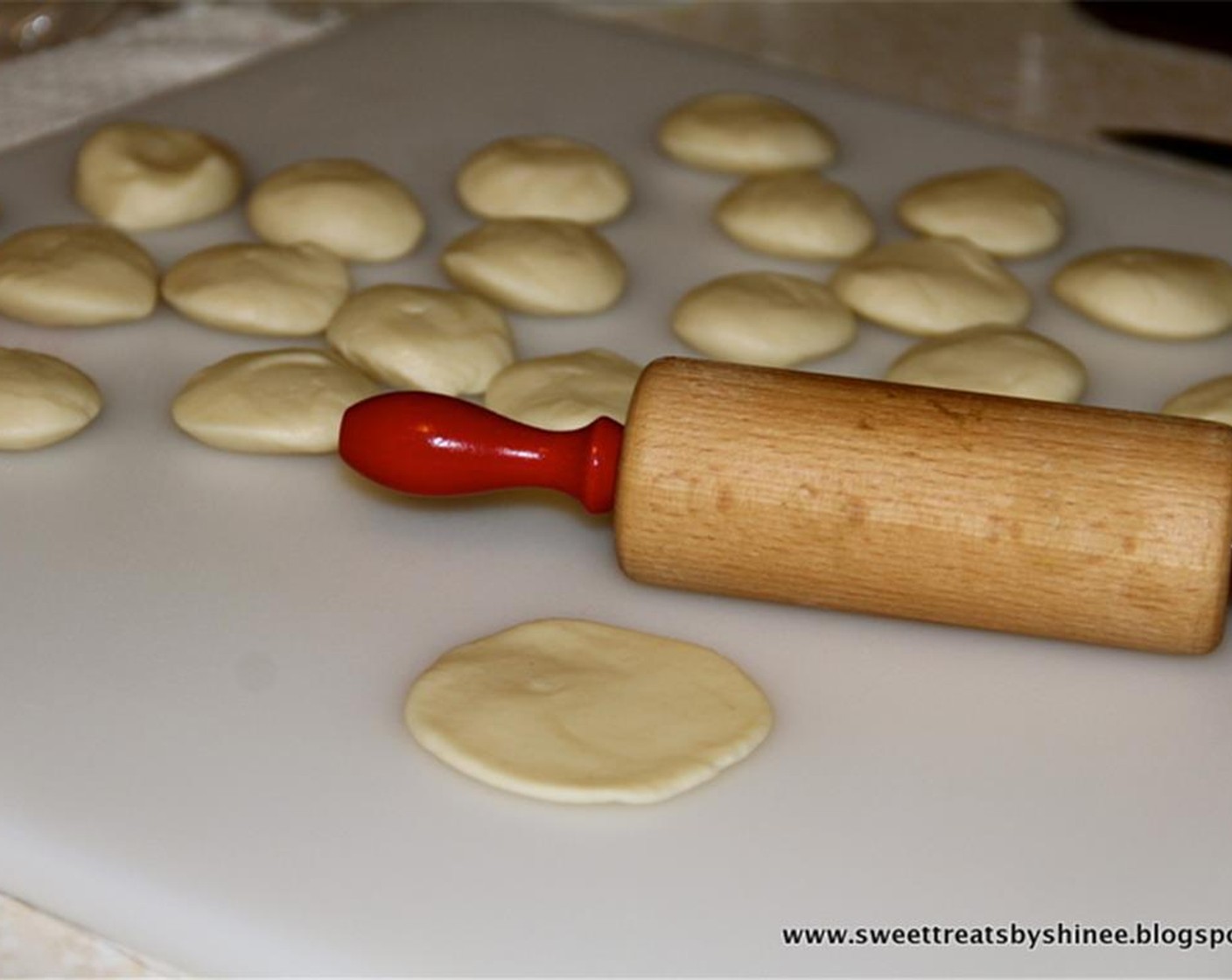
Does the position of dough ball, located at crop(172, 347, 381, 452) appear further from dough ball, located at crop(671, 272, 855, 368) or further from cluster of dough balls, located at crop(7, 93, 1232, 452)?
dough ball, located at crop(671, 272, 855, 368)

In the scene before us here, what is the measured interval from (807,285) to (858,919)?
89 centimetres

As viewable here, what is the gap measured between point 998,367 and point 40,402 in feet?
3.04

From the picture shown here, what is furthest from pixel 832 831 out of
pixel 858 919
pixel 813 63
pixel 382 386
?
pixel 813 63

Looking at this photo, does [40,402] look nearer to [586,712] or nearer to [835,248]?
[586,712]

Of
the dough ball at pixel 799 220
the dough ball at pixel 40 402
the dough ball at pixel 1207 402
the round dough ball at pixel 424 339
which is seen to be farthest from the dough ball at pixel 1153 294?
the dough ball at pixel 40 402

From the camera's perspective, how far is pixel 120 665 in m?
1.52

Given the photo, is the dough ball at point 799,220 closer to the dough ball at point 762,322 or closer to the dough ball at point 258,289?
the dough ball at point 762,322

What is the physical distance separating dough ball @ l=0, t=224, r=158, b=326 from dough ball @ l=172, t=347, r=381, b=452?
17cm

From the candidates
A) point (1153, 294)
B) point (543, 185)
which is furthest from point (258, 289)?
point (1153, 294)

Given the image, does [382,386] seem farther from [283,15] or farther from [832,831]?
[283,15]

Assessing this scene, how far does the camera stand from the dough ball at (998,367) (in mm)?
1850

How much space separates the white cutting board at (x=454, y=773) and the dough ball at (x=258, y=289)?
0.13 feet

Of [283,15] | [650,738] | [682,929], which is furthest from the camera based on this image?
[283,15]

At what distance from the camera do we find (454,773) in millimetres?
1416
